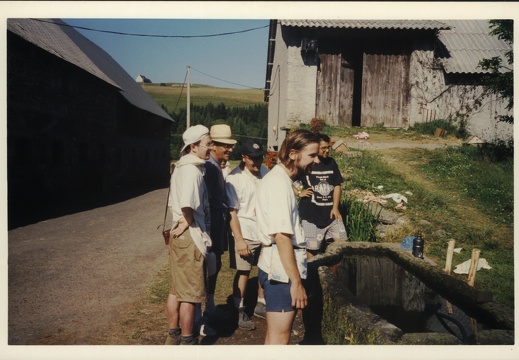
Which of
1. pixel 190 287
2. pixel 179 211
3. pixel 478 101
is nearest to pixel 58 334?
pixel 190 287

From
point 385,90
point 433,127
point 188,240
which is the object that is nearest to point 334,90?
point 385,90

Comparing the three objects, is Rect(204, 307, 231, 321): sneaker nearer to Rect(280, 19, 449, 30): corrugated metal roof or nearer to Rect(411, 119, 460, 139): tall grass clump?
Rect(280, 19, 449, 30): corrugated metal roof

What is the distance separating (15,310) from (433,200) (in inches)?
254

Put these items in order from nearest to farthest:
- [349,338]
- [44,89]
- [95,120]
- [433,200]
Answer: [349,338], [433,200], [44,89], [95,120]

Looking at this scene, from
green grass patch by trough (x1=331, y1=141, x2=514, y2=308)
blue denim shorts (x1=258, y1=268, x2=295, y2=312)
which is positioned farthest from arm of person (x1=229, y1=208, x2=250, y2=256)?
green grass patch by trough (x1=331, y1=141, x2=514, y2=308)

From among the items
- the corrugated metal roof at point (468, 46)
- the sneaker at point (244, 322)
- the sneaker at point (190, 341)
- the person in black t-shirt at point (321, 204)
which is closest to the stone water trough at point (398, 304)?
the person in black t-shirt at point (321, 204)

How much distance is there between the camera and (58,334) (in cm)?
354

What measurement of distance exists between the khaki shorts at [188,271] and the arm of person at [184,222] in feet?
0.14

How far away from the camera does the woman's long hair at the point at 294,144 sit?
2.46m

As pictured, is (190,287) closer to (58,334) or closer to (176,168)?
(176,168)

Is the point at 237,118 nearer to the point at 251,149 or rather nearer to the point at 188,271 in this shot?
the point at 251,149

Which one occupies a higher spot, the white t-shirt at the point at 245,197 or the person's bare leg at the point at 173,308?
the white t-shirt at the point at 245,197

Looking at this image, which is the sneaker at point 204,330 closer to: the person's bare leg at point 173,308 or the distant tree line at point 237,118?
the person's bare leg at point 173,308

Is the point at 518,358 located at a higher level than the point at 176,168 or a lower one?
lower
